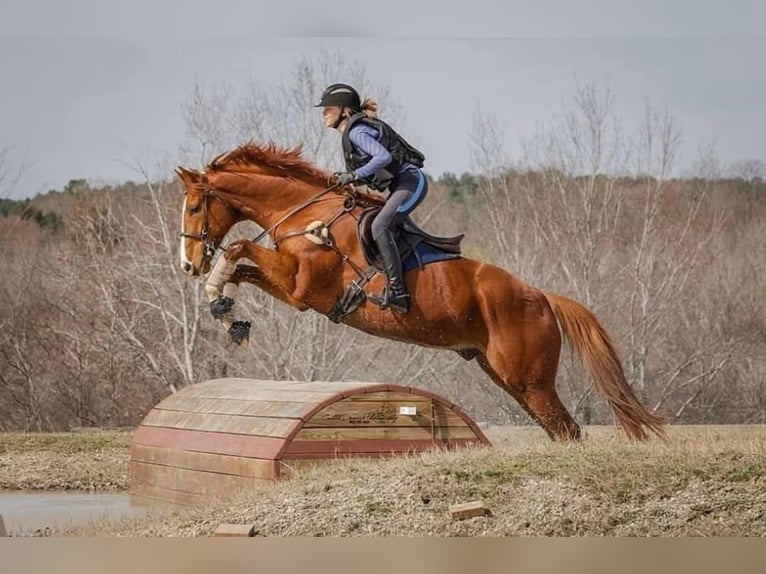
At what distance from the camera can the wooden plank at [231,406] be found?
5102 mm

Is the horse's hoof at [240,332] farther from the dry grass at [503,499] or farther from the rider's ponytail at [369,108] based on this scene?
the rider's ponytail at [369,108]

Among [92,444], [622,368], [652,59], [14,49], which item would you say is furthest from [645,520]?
[14,49]

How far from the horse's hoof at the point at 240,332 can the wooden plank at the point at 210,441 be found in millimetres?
395

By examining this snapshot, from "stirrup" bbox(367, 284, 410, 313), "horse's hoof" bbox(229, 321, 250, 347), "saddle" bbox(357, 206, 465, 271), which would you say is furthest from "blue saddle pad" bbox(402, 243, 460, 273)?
"horse's hoof" bbox(229, 321, 250, 347)

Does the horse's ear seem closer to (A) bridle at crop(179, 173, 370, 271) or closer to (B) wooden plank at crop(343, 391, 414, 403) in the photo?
(A) bridle at crop(179, 173, 370, 271)

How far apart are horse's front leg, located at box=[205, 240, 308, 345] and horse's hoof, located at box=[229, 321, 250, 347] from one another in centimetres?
8

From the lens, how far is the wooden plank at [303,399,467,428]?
5.08 meters

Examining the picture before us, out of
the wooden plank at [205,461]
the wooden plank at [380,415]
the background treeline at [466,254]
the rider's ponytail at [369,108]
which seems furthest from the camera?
the background treeline at [466,254]

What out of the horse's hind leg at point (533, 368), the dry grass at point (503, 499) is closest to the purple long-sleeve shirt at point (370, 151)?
the horse's hind leg at point (533, 368)

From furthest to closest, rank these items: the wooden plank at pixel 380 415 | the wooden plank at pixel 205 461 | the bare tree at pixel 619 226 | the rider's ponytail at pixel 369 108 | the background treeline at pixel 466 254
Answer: the bare tree at pixel 619 226 < the background treeline at pixel 466 254 < the rider's ponytail at pixel 369 108 < the wooden plank at pixel 380 415 < the wooden plank at pixel 205 461

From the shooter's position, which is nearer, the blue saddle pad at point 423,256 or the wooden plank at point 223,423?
the wooden plank at point 223,423

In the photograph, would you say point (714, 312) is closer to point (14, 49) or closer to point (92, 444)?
point (92, 444)

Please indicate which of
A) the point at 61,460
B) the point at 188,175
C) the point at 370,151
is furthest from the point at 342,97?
the point at 61,460

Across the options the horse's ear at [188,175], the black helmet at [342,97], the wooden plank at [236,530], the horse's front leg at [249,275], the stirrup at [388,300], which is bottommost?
the wooden plank at [236,530]
